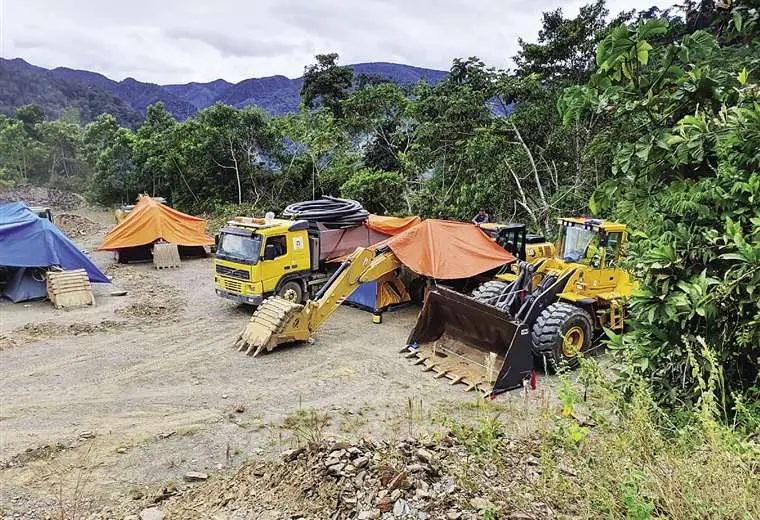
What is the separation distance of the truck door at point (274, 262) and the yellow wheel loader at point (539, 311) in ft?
11.5

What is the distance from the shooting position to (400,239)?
9695 mm

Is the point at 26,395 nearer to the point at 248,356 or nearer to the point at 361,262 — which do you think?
the point at 248,356

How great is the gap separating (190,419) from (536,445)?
414 centimetres

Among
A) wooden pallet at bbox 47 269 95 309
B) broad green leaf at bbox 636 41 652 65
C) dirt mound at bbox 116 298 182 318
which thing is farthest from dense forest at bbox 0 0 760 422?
wooden pallet at bbox 47 269 95 309

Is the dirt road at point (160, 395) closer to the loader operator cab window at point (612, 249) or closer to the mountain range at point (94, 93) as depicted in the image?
the loader operator cab window at point (612, 249)

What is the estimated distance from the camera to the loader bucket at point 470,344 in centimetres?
661

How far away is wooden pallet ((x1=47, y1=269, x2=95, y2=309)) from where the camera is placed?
11.1 metres

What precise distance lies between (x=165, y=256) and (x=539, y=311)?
456 inches

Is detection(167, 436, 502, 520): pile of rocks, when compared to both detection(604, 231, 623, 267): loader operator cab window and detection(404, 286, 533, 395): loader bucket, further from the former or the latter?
detection(604, 231, 623, 267): loader operator cab window

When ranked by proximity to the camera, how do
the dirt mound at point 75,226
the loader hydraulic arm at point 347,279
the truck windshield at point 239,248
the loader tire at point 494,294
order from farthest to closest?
1. the dirt mound at point 75,226
2. the truck windshield at point 239,248
3. the loader hydraulic arm at point 347,279
4. the loader tire at point 494,294

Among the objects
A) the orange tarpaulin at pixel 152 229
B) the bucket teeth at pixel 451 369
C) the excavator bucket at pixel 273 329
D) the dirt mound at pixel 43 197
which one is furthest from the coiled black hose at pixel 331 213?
the dirt mound at pixel 43 197

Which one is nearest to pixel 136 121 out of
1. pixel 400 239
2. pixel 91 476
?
pixel 400 239

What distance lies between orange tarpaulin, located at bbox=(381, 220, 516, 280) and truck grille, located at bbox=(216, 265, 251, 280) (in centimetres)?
280

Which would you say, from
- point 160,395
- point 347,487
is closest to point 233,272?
point 160,395
